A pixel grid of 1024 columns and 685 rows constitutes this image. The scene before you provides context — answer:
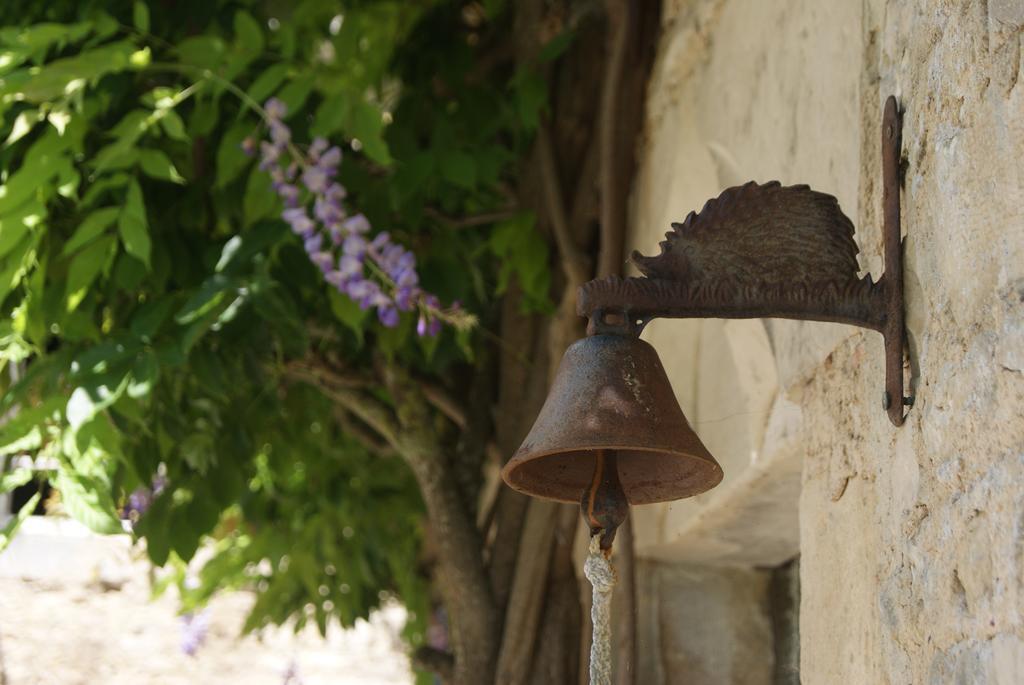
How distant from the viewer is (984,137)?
1036 millimetres

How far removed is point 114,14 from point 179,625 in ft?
8.84

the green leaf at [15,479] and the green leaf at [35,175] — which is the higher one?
the green leaf at [35,175]

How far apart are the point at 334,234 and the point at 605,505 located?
3.49 ft

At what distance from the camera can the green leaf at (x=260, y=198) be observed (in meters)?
2.30

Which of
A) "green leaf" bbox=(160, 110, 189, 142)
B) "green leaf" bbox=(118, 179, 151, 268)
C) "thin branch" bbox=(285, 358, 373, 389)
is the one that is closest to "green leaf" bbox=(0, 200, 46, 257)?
"green leaf" bbox=(118, 179, 151, 268)

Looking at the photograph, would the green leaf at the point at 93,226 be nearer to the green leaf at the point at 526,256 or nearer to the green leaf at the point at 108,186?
the green leaf at the point at 108,186

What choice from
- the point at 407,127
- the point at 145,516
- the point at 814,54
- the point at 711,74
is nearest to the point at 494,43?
the point at 407,127

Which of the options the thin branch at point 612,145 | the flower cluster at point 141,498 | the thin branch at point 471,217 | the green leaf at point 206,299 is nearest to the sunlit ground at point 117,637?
the flower cluster at point 141,498

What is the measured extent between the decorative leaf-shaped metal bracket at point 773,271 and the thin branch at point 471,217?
4.74 ft

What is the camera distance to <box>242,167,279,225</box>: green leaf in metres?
2.30

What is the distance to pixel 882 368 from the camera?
1234 millimetres

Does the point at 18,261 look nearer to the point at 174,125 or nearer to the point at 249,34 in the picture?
the point at 174,125

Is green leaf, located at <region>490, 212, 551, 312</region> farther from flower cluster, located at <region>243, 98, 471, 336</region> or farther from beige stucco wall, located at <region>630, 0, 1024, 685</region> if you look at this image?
beige stucco wall, located at <region>630, 0, 1024, 685</region>

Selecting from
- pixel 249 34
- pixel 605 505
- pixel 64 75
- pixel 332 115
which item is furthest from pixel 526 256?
pixel 605 505
